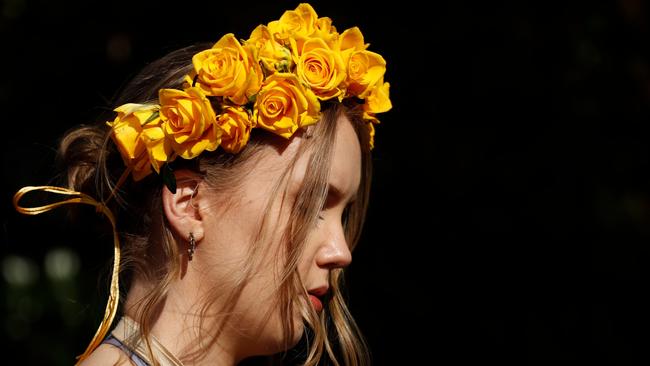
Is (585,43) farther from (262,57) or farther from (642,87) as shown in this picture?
(262,57)

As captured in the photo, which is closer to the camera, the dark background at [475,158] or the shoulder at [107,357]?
the shoulder at [107,357]

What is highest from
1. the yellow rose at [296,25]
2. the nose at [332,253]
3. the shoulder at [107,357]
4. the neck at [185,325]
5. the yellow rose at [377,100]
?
the yellow rose at [296,25]

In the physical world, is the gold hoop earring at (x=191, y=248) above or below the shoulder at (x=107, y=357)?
above

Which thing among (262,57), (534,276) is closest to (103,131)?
(262,57)

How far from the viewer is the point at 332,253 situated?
1.89 m

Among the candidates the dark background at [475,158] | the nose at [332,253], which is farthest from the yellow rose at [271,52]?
the dark background at [475,158]

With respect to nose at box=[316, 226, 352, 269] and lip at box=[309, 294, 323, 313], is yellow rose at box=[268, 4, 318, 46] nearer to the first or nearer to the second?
nose at box=[316, 226, 352, 269]

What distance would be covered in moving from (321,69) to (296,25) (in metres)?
0.14

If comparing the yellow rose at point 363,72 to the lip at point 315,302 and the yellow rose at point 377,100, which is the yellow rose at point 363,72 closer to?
the yellow rose at point 377,100

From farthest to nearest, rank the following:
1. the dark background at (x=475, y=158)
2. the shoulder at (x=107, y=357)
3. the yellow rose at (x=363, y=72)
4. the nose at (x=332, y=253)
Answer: the dark background at (x=475, y=158)
the yellow rose at (x=363, y=72)
the nose at (x=332, y=253)
the shoulder at (x=107, y=357)

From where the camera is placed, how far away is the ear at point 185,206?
1.85m

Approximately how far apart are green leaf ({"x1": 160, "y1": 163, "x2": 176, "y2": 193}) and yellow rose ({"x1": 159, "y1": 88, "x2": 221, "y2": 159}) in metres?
0.04

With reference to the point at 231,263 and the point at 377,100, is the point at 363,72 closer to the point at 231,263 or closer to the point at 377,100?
the point at 377,100

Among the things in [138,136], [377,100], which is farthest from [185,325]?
[377,100]
